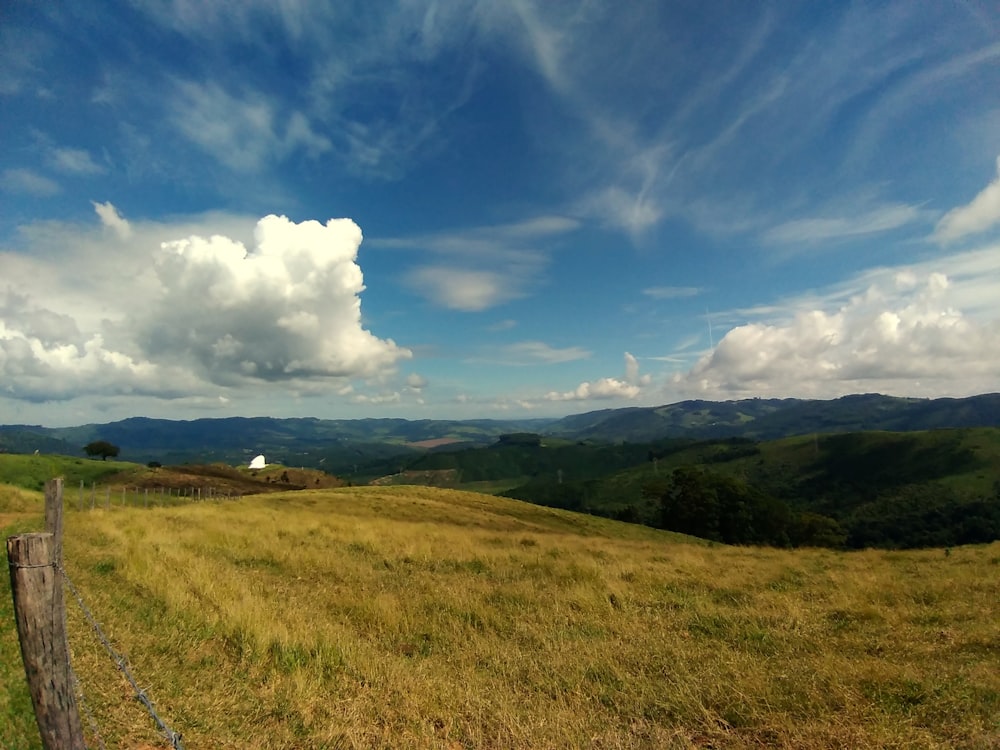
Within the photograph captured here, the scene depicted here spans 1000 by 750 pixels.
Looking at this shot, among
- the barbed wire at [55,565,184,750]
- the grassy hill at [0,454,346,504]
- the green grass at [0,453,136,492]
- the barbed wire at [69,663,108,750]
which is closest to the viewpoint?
the barbed wire at [55,565,184,750]

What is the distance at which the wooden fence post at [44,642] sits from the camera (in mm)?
4469

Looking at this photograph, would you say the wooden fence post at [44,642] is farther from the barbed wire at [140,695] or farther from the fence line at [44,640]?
the barbed wire at [140,695]

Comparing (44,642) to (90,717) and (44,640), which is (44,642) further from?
(90,717)

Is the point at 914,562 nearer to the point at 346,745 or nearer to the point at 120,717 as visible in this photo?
the point at 346,745

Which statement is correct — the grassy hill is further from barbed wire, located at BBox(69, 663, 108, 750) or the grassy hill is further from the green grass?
barbed wire, located at BBox(69, 663, 108, 750)

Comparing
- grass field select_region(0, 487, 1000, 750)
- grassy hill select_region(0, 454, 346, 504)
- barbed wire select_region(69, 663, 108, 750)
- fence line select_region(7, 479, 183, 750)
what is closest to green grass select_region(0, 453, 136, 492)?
grassy hill select_region(0, 454, 346, 504)

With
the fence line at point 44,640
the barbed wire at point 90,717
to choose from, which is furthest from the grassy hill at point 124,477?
the fence line at point 44,640

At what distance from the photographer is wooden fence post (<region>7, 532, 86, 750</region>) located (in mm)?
4469

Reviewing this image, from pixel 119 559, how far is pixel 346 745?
41.5 ft

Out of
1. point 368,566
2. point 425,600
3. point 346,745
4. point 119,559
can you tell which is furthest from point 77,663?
point 368,566

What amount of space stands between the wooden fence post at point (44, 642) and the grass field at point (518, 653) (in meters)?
2.28

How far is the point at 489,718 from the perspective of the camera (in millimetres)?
7668

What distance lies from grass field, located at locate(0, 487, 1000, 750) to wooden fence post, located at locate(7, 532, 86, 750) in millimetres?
2276

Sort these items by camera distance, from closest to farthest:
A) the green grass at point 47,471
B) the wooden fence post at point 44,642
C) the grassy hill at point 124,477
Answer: the wooden fence post at point 44,642
the grassy hill at point 124,477
the green grass at point 47,471
